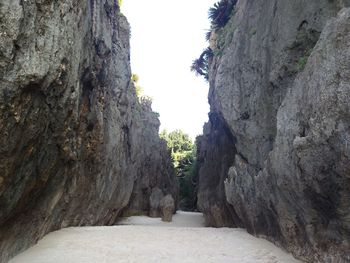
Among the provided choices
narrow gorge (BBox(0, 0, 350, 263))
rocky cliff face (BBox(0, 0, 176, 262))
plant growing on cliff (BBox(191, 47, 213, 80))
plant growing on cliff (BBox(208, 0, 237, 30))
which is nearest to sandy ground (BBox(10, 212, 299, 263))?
narrow gorge (BBox(0, 0, 350, 263))

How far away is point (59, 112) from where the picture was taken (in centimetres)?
982

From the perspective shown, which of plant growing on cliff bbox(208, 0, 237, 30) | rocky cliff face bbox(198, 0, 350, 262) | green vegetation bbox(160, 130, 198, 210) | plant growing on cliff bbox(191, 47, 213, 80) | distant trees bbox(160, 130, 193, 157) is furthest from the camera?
distant trees bbox(160, 130, 193, 157)

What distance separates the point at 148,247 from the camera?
10.8 meters

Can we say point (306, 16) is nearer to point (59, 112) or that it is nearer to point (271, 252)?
point (271, 252)

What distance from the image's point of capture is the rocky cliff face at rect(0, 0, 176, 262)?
7128mm

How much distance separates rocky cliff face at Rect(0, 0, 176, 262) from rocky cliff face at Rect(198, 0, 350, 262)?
6223 millimetres

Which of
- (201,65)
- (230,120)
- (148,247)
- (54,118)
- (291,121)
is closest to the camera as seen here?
(291,121)

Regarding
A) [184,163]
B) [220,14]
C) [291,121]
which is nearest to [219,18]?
[220,14]

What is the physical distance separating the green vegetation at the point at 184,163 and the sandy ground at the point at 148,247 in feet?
91.1

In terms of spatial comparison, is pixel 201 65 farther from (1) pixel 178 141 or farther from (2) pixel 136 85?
(1) pixel 178 141

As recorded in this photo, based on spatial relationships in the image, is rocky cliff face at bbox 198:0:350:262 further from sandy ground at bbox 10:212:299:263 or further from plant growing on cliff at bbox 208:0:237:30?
plant growing on cliff at bbox 208:0:237:30

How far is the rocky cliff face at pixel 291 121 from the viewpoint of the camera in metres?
7.06

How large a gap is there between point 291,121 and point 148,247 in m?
5.83

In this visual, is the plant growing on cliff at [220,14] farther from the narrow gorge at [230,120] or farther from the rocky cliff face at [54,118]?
the rocky cliff face at [54,118]
